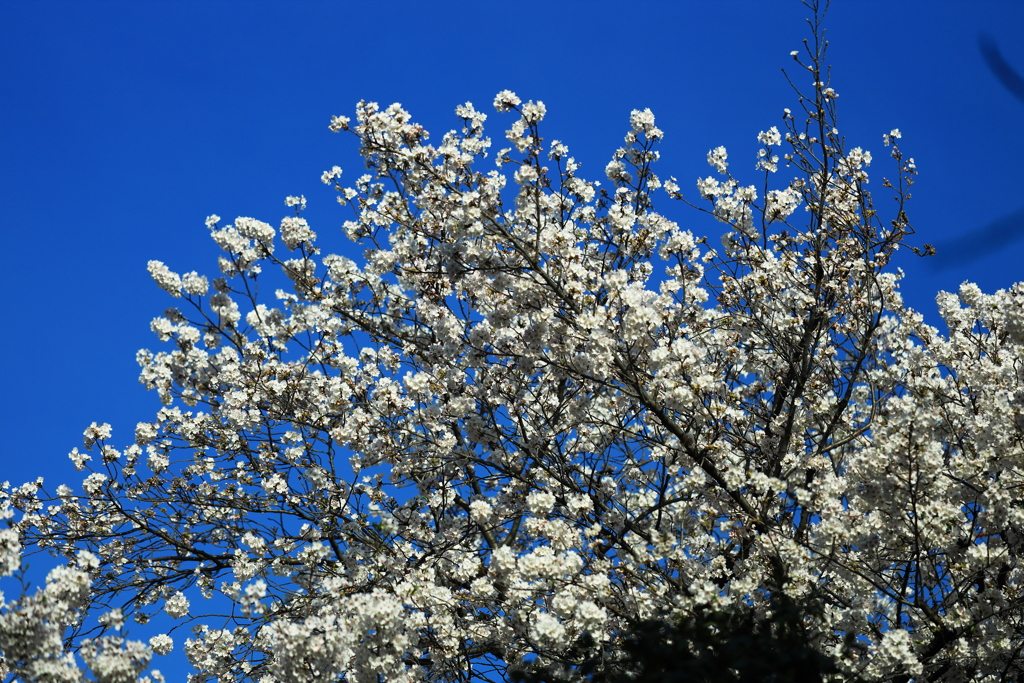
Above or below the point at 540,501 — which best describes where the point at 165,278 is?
above

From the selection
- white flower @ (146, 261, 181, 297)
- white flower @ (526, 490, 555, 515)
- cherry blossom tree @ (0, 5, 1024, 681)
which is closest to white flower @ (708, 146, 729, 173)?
cherry blossom tree @ (0, 5, 1024, 681)

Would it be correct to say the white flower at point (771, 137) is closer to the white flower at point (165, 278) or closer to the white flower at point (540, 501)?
the white flower at point (540, 501)

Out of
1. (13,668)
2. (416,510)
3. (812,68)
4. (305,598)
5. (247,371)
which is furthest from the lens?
(247,371)

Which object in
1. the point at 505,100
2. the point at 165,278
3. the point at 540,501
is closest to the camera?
the point at 540,501

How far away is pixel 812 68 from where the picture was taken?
7.83m

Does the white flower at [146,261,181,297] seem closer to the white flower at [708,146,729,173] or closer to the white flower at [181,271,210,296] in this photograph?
the white flower at [181,271,210,296]

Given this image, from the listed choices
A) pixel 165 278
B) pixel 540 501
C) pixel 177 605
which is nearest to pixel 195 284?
pixel 165 278

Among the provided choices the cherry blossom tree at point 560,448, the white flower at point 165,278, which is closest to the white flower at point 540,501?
the cherry blossom tree at point 560,448

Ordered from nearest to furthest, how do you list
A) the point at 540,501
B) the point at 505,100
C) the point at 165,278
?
the point at 540,501
the point at 505,100
the point at 165,278

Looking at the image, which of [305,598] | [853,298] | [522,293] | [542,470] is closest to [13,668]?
[305,598]

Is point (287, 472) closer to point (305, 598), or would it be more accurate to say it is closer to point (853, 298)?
point (305, 598)


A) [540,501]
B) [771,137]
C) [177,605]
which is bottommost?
[540,501]

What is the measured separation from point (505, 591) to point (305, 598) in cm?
215

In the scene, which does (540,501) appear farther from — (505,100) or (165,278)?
(165,278)
